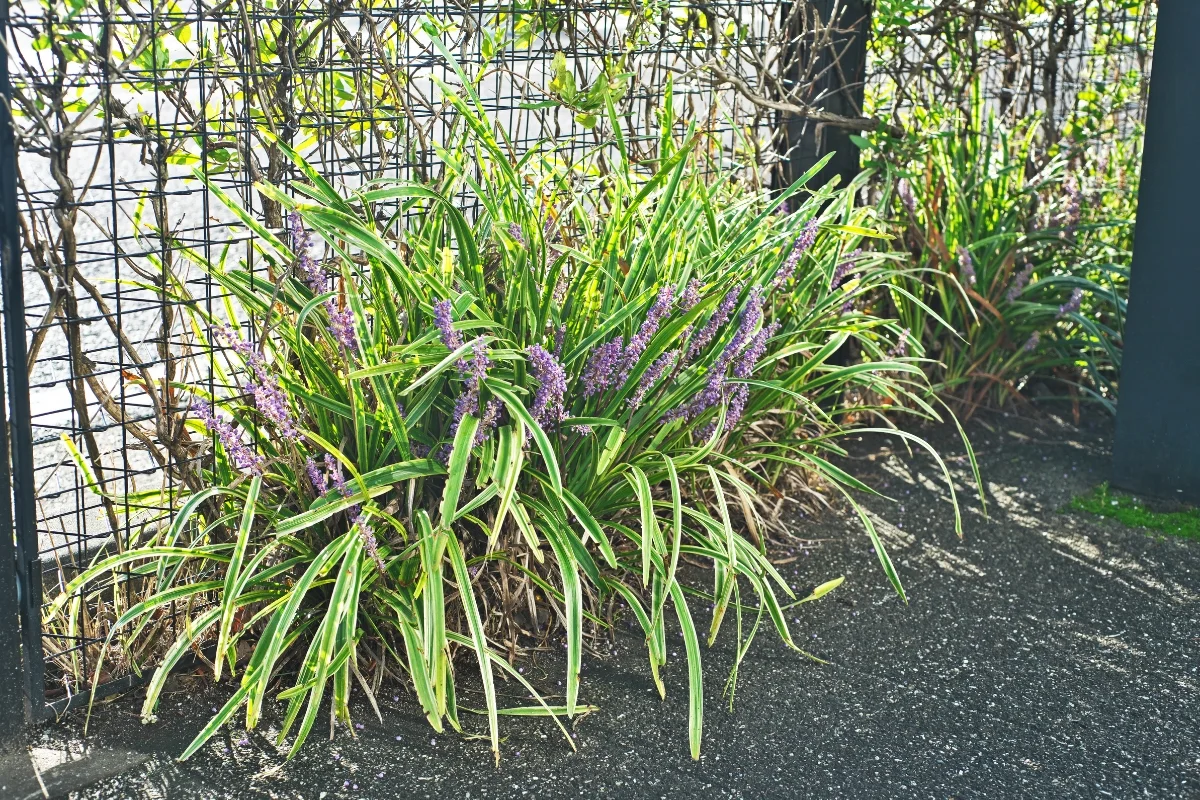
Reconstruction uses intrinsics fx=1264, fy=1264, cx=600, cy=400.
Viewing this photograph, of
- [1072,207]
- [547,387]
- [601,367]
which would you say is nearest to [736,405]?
[601,367]

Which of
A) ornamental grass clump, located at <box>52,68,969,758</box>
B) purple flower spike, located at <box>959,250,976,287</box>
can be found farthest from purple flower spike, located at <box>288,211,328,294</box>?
purple flower spike, located at <box>959,250,976,287</box>

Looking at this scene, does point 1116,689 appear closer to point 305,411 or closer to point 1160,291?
point 1160,291

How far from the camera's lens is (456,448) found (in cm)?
233

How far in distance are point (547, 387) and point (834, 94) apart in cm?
199

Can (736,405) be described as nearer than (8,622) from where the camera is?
No

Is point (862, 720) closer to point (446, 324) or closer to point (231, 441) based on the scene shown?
point (446, 324)

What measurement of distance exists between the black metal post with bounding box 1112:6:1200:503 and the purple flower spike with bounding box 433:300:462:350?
2153 mm

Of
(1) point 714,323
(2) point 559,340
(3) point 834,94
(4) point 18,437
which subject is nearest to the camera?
(4) point 18,437

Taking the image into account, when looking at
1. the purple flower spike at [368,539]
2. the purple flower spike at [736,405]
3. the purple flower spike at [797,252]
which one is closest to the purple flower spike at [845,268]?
the purple flower spike at [797,252]

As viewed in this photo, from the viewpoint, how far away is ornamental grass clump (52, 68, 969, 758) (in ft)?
7.73

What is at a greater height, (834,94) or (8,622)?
(834,94)

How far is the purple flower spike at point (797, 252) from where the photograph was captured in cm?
306

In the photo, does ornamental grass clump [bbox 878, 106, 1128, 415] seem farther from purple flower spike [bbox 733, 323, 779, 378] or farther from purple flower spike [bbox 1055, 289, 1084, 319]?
purple flower spike [bbox 733, 323, 779, 378]

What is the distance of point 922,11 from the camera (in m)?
4.01
